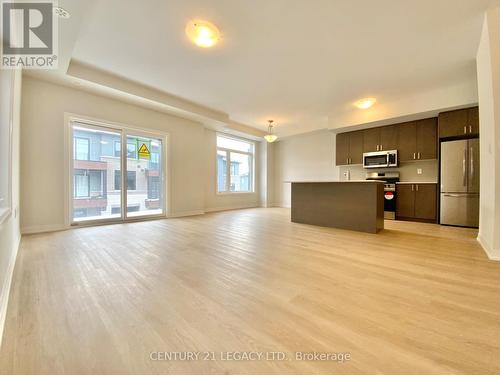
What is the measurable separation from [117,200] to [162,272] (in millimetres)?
3535

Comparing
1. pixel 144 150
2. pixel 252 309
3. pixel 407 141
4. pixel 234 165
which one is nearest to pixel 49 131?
pixel 144 150

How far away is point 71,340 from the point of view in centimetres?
119

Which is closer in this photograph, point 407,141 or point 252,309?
point 252,309

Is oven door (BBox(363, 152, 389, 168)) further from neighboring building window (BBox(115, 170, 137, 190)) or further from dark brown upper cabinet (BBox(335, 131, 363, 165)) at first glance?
neighboring building window (BBox(115, 170, 137, 190))

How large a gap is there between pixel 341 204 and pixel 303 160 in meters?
4.03

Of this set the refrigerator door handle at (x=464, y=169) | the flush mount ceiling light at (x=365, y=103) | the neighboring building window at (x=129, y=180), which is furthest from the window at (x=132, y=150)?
the refrigerator door handle at (x=464, y=169)

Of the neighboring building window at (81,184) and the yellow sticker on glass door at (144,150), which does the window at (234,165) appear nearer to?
the yellow sticker on glass door at (144,150)

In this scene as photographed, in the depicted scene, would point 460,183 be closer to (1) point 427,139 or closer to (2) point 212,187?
(1) point 427,139

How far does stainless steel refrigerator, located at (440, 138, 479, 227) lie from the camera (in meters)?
4.25

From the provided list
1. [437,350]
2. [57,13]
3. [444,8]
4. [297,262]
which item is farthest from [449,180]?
[57,13]

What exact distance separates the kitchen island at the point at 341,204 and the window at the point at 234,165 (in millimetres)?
3285

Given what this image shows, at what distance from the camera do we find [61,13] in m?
2.35

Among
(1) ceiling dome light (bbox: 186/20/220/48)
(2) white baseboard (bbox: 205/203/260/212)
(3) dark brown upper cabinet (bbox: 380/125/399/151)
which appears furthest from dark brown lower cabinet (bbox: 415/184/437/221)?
(1) ceiling dome light (bbox: 186/20/220/48)

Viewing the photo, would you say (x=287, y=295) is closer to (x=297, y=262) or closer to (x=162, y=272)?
(x=297, y=262)
